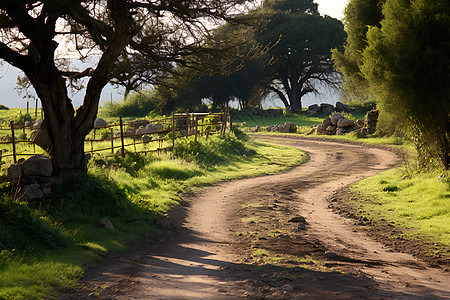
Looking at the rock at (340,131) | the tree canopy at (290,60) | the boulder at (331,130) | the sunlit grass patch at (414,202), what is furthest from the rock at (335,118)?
the sunlit grass patch at (414,202)

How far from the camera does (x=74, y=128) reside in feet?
39.1

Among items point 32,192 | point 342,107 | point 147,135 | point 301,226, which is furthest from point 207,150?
point 342,107

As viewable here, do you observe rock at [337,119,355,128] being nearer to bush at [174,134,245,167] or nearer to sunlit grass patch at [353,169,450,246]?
bush at [174,134,245,167]

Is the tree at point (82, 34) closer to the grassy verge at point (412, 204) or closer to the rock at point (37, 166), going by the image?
the rock at point (37, 166)

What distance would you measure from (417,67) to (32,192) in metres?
11.3

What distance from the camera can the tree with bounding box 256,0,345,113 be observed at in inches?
2274

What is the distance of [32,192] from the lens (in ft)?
35.1

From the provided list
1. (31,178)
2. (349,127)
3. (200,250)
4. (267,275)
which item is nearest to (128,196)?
(31,178)

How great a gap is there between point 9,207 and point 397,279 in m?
6.89

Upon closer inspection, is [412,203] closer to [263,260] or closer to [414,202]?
[414,202]

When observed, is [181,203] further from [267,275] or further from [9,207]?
[267,275]

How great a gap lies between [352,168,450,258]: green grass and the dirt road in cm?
114

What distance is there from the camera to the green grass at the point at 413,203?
11.0 m

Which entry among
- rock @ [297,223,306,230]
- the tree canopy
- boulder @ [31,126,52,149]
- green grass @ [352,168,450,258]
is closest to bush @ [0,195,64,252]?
boulder @ [31,126,52,149]
